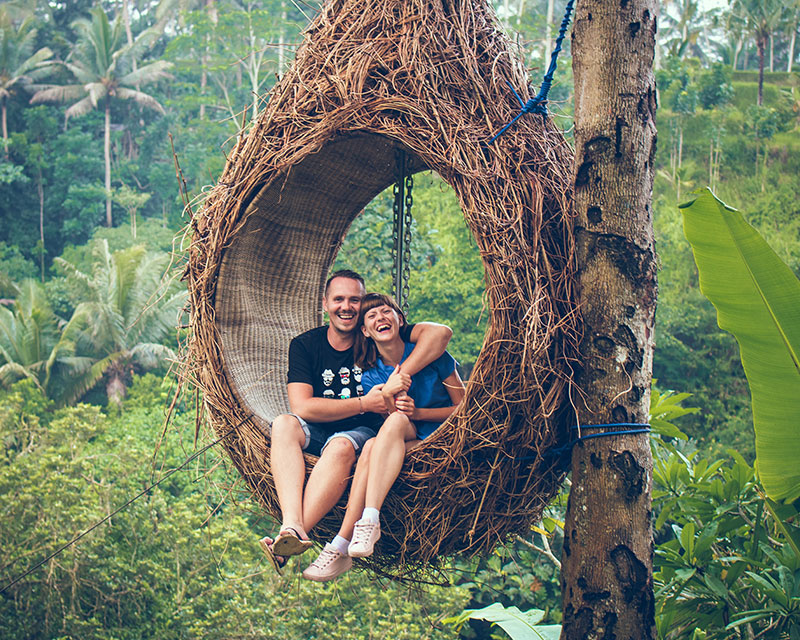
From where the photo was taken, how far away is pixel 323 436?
2.68 m

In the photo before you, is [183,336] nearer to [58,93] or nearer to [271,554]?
[271,554]

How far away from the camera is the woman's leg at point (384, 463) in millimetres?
2252

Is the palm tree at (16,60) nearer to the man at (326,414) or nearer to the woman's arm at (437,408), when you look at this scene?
Answer: the man at (326,414)

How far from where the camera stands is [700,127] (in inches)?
803

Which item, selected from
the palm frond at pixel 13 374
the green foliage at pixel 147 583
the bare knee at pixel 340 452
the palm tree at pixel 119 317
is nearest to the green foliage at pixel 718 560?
the bare knee at pixel 340 452

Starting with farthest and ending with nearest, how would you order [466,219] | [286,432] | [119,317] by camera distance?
[119,317], [286,432], [466,219]

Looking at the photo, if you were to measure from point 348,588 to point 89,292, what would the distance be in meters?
9.81

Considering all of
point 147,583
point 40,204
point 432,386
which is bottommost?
point 147,583

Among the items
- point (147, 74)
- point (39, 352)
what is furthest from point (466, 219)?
point (147, 74)

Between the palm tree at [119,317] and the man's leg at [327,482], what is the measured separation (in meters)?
13.0

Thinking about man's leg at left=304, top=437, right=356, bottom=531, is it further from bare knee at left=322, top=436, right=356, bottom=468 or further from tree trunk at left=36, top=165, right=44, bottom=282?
tree trunk at left=36, top=165, right=44, bottom=282

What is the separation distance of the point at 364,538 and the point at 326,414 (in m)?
0.50

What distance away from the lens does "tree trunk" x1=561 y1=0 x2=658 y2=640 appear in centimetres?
205

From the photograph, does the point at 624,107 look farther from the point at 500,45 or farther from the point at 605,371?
the point at 605,371
